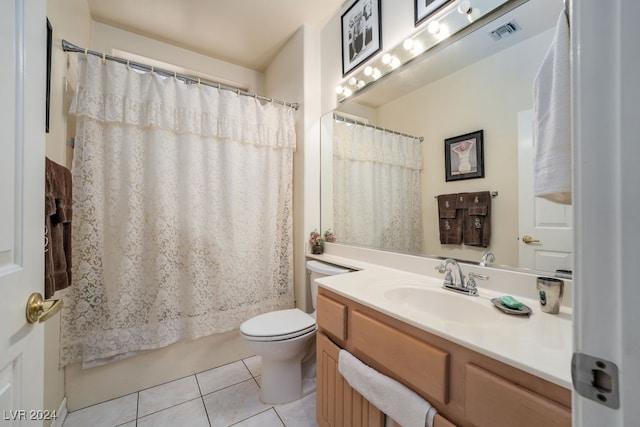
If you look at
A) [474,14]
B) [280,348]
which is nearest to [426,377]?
[280,348]

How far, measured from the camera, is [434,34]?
4.27 ft

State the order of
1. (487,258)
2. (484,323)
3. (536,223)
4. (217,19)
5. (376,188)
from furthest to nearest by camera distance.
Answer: (217,19) → (376,188) → (487,258) → (536,223) → (484,323)

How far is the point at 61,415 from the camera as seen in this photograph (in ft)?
4.53

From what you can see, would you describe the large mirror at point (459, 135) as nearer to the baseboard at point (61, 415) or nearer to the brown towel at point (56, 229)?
the brown towel at point (56, 229)

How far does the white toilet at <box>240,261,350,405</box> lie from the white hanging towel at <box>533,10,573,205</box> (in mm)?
1174

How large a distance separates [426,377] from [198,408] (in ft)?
4.72

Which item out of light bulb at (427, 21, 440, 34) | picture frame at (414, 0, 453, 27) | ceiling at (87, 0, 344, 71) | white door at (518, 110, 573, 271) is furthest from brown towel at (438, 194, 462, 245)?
ceiling at (87, 0, 344, 71)

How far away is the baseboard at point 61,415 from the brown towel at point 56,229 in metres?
0.82

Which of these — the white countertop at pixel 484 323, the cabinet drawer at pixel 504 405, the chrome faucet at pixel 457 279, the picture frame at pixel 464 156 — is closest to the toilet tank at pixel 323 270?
the white countertop at pixel 484 323

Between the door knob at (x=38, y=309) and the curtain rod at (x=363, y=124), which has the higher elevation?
the curtain rod at (x=363, y=124)

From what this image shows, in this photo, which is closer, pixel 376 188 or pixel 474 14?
pixel 474 14

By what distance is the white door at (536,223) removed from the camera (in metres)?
0.94

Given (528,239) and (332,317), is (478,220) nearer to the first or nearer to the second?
(528,239)

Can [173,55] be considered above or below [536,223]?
above
